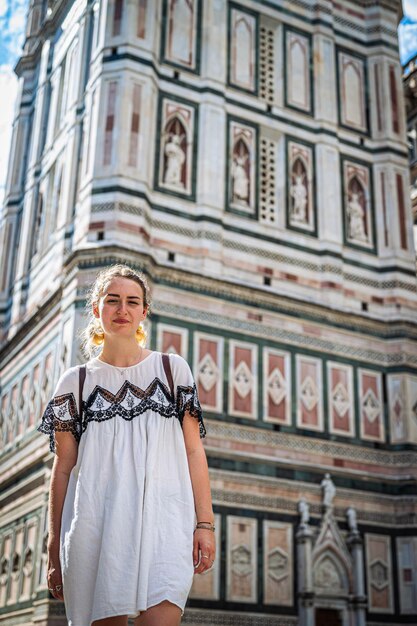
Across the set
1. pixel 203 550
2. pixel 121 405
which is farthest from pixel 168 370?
pixel 203 550

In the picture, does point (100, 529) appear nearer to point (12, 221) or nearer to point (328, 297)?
point (328, 297)

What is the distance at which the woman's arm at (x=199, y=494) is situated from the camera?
110 inches

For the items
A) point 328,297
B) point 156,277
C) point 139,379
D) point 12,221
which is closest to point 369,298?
point 328,297

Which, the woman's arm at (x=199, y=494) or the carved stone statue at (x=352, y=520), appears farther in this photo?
the carved stone statue at (x=352, y=520)

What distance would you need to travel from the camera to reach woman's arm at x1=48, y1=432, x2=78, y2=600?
2.83 metres

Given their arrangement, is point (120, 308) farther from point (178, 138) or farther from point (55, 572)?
point (178, 138)

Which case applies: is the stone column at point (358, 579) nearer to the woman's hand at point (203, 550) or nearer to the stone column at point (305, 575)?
the stone column at point (305, 575)

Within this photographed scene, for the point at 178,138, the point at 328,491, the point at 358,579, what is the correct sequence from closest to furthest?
the point at 358,579 → the point at 328,491 → the point at 178,138

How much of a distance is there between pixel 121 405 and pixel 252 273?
10.4m

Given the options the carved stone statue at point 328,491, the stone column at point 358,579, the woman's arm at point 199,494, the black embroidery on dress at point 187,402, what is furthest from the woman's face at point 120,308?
the stone column at point 358,579

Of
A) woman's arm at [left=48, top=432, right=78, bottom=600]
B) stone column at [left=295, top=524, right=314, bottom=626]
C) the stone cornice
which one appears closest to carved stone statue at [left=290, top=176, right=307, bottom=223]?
the stone cornice

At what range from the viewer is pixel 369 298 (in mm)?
14195

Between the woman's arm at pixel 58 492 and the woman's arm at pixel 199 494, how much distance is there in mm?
405

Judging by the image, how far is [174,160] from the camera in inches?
524
